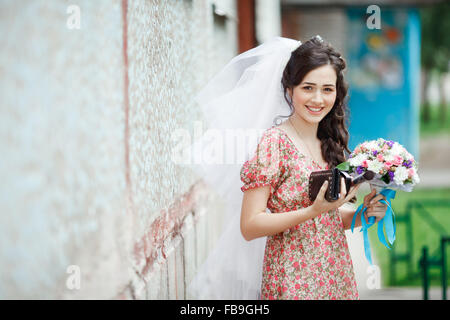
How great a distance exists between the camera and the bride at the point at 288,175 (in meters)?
2.05

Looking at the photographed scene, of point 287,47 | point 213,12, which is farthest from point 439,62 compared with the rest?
point 287,47

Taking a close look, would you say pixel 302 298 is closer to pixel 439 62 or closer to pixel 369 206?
pixel 369 206

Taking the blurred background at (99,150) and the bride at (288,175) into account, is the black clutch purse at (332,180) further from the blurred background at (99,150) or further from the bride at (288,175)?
the blurred background at (99,150)

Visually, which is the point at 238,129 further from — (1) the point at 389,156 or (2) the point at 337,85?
(1) the point at 389,156

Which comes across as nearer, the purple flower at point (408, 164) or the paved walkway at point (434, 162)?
the purple flower at point (408, 164)

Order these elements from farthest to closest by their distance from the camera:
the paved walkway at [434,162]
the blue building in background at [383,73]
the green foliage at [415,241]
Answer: the paved walkway at [434,162]
the blue building in background at [383,73]
the green foliage at [415,241]

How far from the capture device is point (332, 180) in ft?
6.36

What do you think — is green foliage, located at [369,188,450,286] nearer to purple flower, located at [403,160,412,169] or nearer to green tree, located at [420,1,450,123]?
purple flower, located at [403,160,412,169]

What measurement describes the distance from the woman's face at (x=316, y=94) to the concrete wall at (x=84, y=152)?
0.54 metres

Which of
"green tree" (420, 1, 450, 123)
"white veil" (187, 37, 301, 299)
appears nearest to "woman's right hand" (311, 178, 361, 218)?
"white veil" (187, 37, 301, 299)

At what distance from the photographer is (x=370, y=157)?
206 cm

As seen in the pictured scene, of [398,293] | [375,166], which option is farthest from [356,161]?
[398,293]

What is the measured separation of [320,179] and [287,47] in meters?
0.59

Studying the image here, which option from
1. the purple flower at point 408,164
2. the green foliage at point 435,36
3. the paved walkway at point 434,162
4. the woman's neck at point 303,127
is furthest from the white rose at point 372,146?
the green foliage at point 435,36
